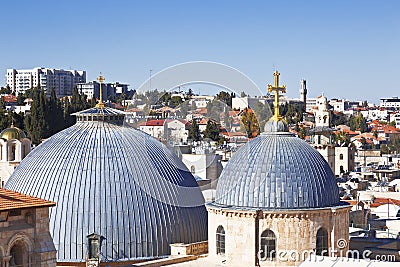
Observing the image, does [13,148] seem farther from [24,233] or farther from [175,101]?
[24,233]

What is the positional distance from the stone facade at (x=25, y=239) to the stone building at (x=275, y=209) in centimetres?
806

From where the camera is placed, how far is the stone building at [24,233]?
20.6m

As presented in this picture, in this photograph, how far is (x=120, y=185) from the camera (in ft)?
102

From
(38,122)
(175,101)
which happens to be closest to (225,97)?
(175,101)

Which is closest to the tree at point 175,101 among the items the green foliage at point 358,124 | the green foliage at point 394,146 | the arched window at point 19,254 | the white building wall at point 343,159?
the arched window at point 19,254

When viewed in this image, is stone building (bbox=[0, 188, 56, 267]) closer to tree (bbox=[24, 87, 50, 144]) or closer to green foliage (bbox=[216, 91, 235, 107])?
green foliage (bbox=[216, 91, 235, 107])

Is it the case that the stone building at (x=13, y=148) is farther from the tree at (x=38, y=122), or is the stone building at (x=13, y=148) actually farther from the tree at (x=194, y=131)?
the tree at (x=38, y=122)

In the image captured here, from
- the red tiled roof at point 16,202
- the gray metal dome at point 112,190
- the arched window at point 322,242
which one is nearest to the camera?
the red tiled roof at point 16,202

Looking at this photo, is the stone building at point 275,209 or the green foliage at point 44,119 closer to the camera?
the stone building at point 275,209

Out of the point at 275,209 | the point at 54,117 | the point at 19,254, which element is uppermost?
the point at 54,117

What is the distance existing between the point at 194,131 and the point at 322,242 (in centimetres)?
1027

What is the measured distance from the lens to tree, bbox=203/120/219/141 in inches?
1326

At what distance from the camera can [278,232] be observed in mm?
27750

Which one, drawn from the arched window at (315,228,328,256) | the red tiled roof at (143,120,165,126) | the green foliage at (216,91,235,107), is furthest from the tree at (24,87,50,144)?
the arched window at (315,228,328,256)
